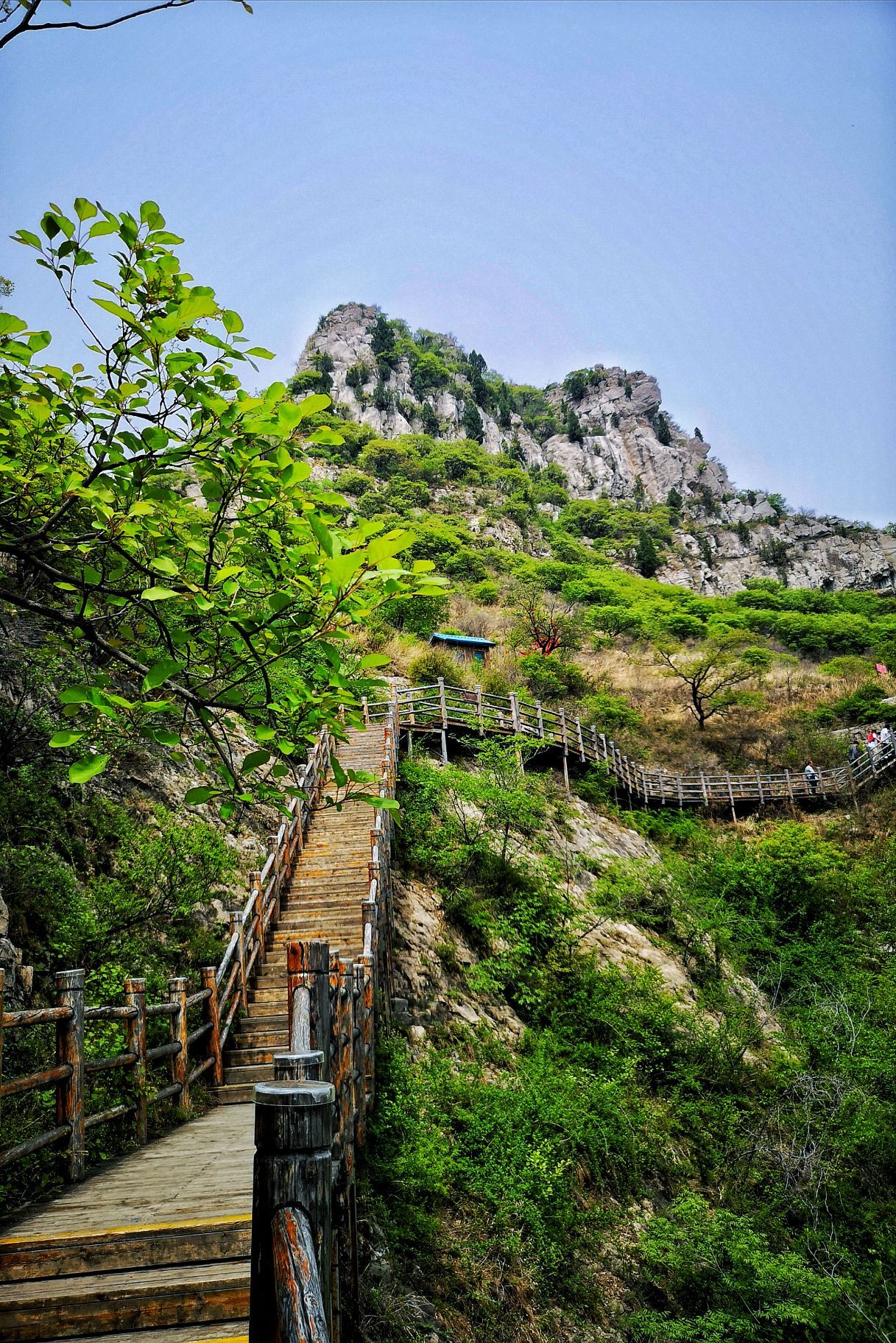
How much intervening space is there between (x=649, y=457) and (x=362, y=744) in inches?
3573

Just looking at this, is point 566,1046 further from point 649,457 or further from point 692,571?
point 649,457

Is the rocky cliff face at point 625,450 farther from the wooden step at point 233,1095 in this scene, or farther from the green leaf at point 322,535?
the green leaf at point 322,535

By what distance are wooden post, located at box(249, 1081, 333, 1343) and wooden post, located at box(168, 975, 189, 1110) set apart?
18.0 ft

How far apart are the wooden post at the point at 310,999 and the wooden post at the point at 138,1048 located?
1.91m

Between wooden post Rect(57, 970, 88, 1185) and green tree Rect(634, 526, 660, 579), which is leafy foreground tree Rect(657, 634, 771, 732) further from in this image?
green tree Rect(634, 526, 660, 579)

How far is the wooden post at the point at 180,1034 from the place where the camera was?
6285 mm

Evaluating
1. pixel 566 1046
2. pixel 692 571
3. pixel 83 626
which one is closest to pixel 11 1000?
A: pixel 83 626

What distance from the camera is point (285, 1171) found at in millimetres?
1350

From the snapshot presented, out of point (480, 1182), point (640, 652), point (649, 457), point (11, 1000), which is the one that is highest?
point (649, 457)

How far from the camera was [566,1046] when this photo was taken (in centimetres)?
1171

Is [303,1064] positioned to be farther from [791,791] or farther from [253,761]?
[791,791]

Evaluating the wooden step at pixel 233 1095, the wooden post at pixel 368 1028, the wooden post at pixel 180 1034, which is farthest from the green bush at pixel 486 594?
the wooden post at pixel 180 1034

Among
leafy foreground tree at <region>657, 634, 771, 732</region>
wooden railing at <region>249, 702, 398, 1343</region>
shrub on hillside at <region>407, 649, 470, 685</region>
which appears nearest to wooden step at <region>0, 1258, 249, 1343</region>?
wooden railing at <region>249, 702, 398, 1343</region>

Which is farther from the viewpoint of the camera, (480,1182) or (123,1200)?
(480,1182)
